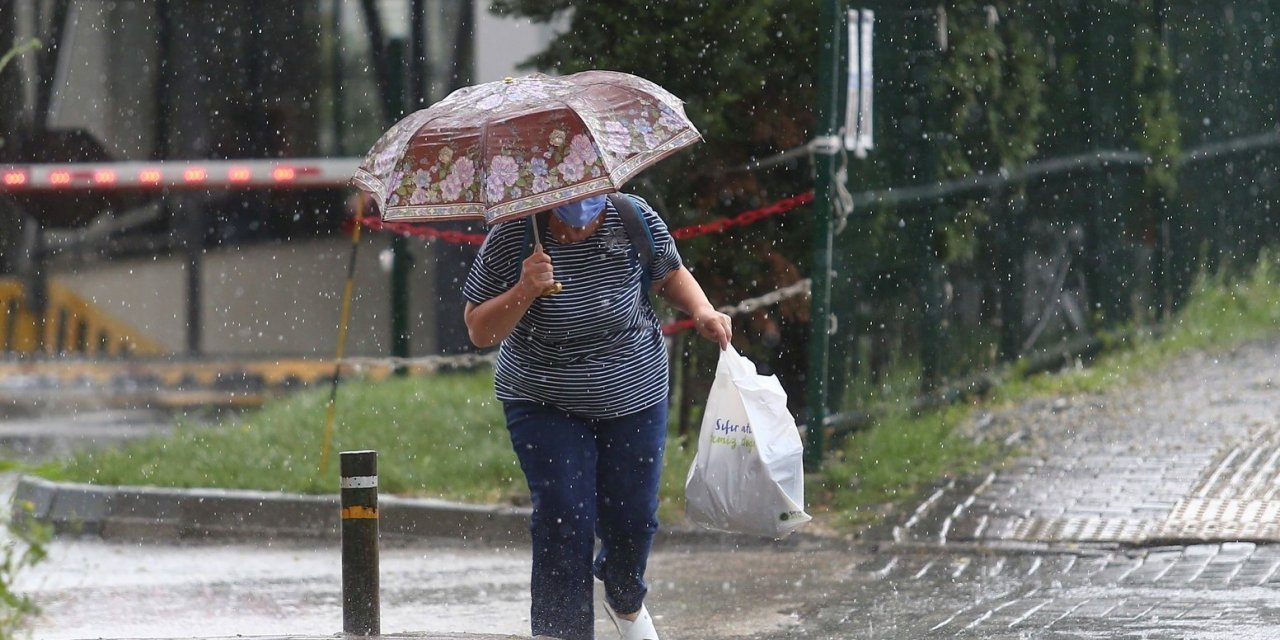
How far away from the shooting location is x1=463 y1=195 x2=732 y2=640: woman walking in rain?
526 centimetres

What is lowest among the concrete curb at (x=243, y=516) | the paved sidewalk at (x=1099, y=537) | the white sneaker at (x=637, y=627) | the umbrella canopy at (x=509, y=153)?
the concrete curb at (x=243, y=516)

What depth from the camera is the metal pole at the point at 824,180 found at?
8.81 metres

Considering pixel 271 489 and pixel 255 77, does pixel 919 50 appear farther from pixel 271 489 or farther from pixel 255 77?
pixel 255 77

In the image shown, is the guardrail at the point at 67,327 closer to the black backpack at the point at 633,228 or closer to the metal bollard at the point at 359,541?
the metal bollard at the point at 359,541

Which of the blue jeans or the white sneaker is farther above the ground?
the blue jeans

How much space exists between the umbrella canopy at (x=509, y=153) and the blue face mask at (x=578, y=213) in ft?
0.58

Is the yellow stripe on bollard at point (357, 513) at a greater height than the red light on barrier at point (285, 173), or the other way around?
the red light on barrier at point (285, 173)

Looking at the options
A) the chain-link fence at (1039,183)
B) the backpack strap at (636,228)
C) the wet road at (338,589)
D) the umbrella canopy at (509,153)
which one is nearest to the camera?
the umbrella canopy at (509,153)

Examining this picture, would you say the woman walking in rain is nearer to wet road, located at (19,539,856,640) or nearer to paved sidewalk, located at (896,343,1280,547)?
wet road, located at (19,539,856,640)

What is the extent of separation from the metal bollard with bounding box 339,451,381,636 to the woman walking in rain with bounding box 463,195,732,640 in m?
0.47

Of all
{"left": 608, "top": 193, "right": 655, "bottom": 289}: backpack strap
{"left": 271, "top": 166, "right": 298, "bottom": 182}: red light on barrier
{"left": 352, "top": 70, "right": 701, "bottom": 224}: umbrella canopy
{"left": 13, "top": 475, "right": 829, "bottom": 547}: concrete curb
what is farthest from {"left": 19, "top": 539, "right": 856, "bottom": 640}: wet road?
{"left": 271, "top": 166, "right": 298, "bottom": 182}: red light on barrier

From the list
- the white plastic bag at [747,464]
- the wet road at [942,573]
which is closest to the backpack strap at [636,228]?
the white plastic bag at [747,464]

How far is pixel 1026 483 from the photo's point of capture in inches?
343

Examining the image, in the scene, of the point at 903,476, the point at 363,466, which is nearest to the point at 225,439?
the point at 903,476
